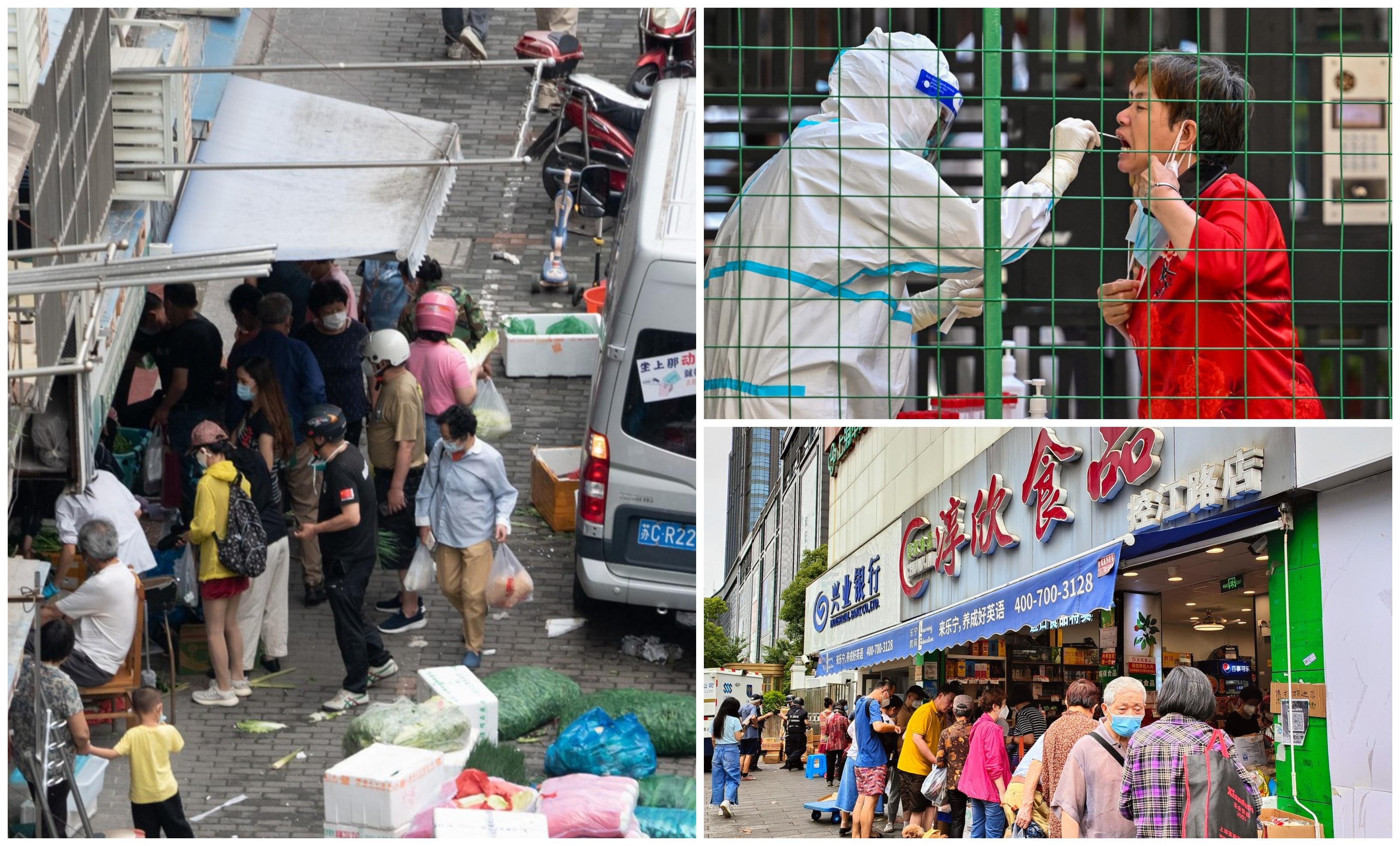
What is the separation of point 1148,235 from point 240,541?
14.8 ft

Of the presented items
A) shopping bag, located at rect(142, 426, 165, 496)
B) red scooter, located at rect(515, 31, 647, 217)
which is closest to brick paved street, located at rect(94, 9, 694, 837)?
red scooter, located at rect(515, 31, 647, 217)

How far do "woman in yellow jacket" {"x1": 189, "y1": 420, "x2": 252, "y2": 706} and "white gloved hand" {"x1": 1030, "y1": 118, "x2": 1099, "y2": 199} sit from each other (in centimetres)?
419

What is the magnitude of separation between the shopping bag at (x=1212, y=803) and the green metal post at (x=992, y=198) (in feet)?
4.14

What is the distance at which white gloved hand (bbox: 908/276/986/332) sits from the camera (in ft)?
16.4

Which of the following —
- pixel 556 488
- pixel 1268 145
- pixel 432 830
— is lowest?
pixel 432 830

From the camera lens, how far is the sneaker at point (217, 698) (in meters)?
7.23

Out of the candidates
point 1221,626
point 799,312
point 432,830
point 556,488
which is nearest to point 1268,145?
point 1221,626

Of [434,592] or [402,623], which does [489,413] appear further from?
[402,623]

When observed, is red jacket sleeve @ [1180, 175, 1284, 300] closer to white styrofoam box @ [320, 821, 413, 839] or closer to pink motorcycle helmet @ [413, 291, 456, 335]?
white styrofoam box @ [320, 821, 413, 839]

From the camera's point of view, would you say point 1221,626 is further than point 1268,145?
Yes

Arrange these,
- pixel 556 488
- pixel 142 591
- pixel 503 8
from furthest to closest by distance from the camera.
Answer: pixel 503 8 < pixel 556 488 < pixel 142 591

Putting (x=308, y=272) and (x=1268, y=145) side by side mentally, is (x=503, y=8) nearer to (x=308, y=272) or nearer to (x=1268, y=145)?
(x=308, y=272)

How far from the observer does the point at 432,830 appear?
19.3 ft

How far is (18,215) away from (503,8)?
11325mm
